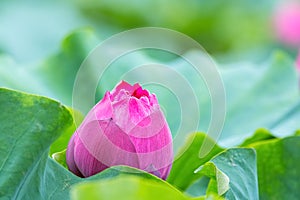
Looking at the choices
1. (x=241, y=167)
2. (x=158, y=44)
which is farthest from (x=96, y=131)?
(x=158, y=44)

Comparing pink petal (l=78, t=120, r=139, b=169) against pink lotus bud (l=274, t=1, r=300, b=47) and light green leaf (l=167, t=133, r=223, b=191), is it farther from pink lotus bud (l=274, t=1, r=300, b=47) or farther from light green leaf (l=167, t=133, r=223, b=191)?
pink lotus bud (l=274, t=1, r=300, b=47)

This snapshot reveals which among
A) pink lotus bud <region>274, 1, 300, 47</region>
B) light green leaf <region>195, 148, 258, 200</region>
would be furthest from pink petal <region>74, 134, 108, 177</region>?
pink lotus bud <region>274, 1, 300, 47</region>

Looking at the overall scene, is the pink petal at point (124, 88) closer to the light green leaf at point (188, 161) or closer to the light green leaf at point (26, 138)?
the light green leaf at point (26, 138)

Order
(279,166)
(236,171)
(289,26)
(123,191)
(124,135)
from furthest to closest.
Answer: (289,26) → (279,166) → (236,171) → (124,135) → (123,191)

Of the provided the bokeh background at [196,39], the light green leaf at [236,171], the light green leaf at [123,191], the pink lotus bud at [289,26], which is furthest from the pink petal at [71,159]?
the pink lotus bud at [289,26]

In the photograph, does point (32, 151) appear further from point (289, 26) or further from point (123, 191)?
point (289, 26)

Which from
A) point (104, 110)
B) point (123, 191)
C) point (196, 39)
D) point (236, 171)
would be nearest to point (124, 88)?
point (104, 110)
